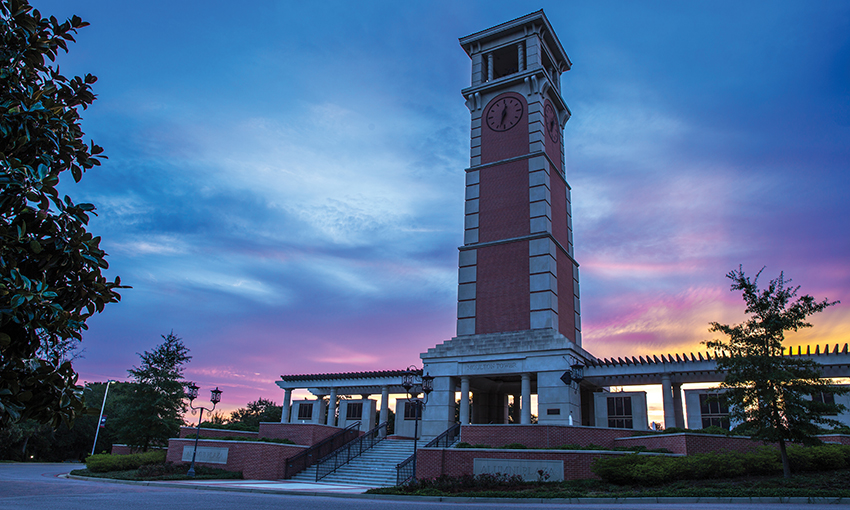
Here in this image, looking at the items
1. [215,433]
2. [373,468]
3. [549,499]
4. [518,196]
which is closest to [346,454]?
[373,468]

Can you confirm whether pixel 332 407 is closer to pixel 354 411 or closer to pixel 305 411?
pixel 354 411

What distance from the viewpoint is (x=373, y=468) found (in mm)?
27859

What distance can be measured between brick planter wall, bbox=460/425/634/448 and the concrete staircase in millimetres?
4453

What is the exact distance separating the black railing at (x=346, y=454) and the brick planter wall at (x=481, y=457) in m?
7.15

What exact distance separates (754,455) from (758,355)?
11.7 feet

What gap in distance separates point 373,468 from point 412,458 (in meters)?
4.07

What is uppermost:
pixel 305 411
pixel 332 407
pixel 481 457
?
pixel 332 407

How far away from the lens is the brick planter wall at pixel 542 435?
23953 mm

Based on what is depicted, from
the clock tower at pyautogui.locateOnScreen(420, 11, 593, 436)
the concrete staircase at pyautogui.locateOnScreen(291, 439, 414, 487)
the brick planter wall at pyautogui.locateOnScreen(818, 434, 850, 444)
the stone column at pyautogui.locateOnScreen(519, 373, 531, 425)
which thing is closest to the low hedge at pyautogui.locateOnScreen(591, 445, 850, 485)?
the brick planter wall at pyautogui.locateOnScreen(818, 434, 850, 444)

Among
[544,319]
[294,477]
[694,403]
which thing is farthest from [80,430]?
[694,403]

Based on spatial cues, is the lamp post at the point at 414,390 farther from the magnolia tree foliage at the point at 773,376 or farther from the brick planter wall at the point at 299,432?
the magnolia tree foliage at the point at 773,376

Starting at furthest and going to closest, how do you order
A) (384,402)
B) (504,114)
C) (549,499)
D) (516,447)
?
1. (504,114)
2. (384,402)
3. (516,447)
4. (549,499)

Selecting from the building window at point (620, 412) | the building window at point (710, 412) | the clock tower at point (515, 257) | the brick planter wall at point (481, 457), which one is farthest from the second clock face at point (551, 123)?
the brick planter wall at point (481, 457)

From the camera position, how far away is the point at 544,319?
108 ft
